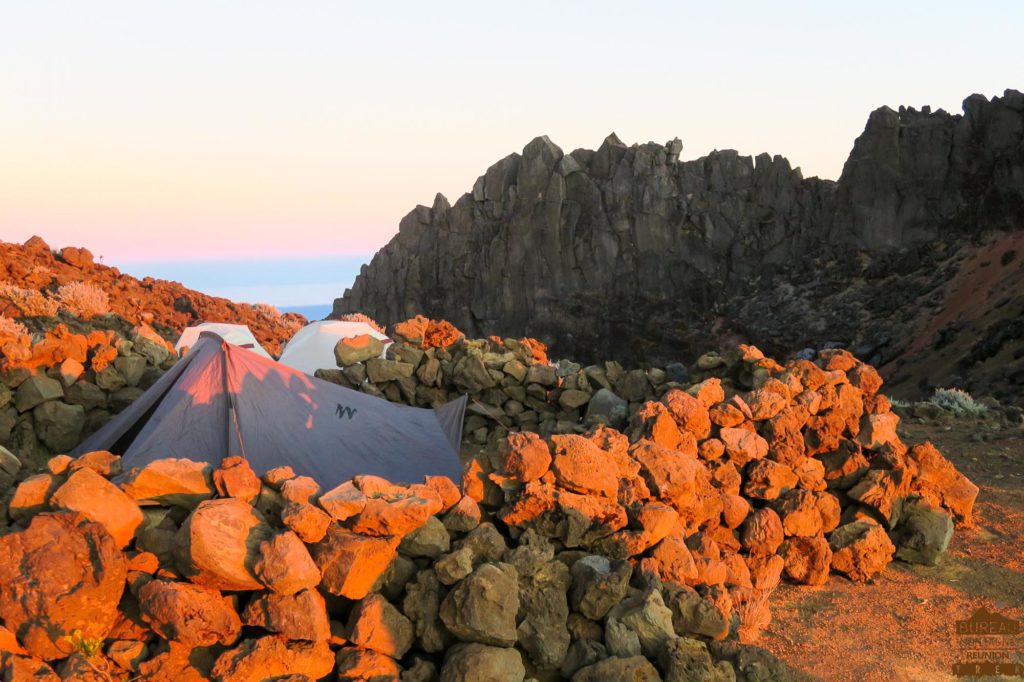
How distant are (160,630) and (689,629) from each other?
11.2 feet

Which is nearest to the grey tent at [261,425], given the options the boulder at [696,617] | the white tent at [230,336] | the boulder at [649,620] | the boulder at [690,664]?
Answer: the boulder at [649,620]

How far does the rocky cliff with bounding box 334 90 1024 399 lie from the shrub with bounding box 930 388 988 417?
20.7 meters

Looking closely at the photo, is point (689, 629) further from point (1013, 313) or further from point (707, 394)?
point (1013, 313)

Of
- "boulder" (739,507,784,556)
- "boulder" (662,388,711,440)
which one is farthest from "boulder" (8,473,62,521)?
"boulder" (739,507,784,556)

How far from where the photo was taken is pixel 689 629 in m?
5.70

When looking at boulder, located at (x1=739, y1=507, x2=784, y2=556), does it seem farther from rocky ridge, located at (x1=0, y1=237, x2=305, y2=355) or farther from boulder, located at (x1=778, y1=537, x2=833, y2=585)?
rocky ridge, located at (x1=0, y1=237, x2=305, y2=355)

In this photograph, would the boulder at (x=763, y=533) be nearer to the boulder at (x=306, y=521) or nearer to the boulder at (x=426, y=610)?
the boulder at (x=426, y=610)

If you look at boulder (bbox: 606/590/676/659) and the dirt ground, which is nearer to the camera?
boulder (bbox: 606/590/676/659)

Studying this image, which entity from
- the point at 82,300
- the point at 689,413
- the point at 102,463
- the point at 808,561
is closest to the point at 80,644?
the point at 102,463

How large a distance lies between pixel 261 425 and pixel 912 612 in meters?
6.37

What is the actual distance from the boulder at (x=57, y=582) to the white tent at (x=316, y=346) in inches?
464

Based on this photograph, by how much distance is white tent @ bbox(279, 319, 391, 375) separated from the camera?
17375mm

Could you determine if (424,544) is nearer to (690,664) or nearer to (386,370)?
(690,664)

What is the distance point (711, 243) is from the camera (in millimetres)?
51688
